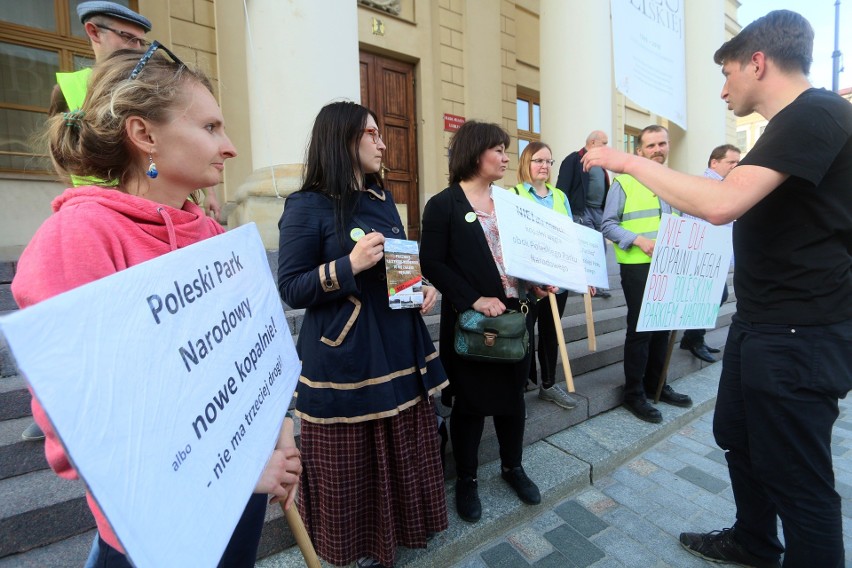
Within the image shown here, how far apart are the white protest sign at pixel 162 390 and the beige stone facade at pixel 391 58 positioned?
92cm

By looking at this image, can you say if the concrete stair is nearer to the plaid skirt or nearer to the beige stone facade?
the plaid skirt

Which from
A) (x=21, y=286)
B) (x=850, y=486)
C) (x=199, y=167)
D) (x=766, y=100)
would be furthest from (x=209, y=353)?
(x=850, y=486)

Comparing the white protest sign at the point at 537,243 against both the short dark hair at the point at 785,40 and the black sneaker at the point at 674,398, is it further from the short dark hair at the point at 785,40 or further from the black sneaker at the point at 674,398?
the black sneaker at the point at 674,398

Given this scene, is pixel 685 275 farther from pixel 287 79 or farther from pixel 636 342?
pixel 287 79

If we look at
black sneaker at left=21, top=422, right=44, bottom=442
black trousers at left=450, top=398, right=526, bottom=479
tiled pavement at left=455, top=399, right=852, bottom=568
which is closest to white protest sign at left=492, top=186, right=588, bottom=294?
black trousers at left=450, top=398, right=526, bottom=479

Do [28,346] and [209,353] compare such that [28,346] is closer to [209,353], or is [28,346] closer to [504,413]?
[209,353]

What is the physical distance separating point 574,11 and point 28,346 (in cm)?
752

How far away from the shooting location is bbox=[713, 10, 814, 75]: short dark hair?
1.61 meters

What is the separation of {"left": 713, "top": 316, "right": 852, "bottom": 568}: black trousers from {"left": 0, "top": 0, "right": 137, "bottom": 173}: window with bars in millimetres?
6069

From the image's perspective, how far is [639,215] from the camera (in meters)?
3.36

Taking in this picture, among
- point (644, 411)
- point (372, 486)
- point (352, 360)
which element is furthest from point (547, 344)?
point (352, 360)

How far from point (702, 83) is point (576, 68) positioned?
4.39 metres

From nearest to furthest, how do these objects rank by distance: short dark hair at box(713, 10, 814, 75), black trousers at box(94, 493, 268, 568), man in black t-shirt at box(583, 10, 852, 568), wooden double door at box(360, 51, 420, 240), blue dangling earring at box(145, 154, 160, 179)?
blue dangling earring at box(145, 154, 160, 179) → black trousers at box(94, 493, 268, 568) → man in black t-shirt at box(583, 10, 852, 568) → short dark hair at box(713, 10, 814, 75) → wooden double door at box(360, 51, 420, 240)

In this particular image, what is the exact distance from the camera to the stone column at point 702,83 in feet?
28.9
